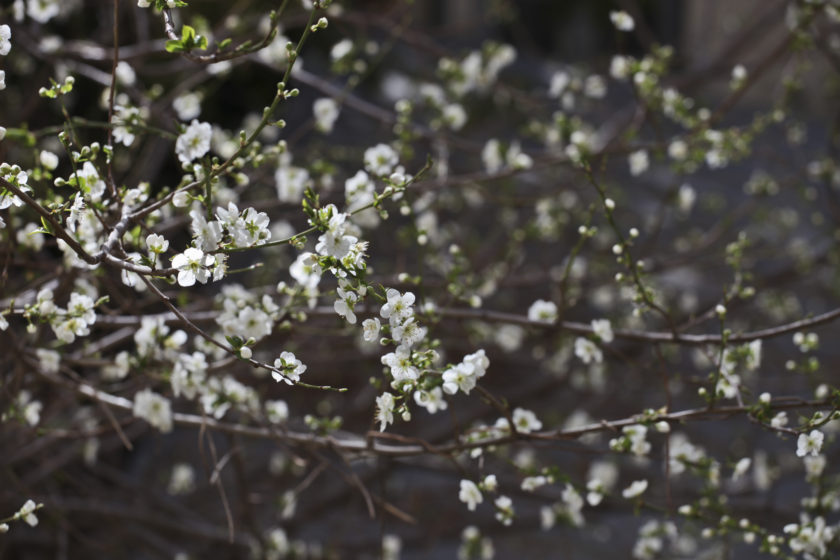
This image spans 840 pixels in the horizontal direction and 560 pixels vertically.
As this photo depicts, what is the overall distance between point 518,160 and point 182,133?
1049mm

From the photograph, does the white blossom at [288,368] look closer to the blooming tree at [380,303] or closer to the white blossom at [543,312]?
the blooming tree at [380,303]

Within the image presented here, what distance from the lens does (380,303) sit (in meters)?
1.50

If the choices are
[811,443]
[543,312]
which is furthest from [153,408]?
[811,443]

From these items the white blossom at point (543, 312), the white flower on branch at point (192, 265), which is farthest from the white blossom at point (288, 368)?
the white blossom at point (543, 312)

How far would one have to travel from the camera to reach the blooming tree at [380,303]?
1506 millimetres

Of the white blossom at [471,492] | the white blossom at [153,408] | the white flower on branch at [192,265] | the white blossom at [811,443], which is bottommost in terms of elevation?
the white blossom at [471,492]

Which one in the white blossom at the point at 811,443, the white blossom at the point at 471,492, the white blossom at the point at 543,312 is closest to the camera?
the white blossom at the point at 811,443

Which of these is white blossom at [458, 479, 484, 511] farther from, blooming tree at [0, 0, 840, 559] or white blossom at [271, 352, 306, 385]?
white blossom at [271, 352, 306, 385]

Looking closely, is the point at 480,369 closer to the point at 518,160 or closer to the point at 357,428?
the point at 518,160

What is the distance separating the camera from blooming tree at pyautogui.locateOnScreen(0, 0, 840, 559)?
151 centimetres

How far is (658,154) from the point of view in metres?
2.55

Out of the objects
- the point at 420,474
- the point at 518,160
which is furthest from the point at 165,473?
the point at 518,160

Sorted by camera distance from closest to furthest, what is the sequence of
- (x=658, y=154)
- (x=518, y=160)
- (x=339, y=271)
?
(x=339, y=271) < (x=518, y=160) < (x=658, y=154)

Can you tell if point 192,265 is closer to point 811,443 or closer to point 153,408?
point 153,408
